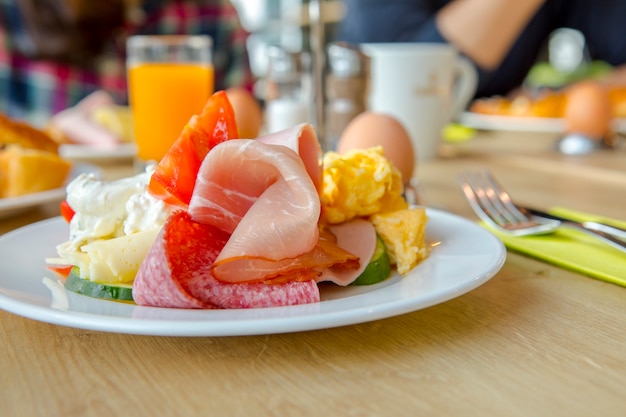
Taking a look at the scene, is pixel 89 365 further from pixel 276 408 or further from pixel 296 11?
pixel 296 11

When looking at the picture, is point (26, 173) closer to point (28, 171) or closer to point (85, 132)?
point (28, 171)

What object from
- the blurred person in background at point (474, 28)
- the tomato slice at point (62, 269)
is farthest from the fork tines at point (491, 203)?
the blurred person in background at point (474, 28)

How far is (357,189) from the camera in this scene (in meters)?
0.69

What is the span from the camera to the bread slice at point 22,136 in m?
1.19

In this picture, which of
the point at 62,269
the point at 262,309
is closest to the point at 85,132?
the point at 62,269

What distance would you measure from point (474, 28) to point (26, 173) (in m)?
2.37

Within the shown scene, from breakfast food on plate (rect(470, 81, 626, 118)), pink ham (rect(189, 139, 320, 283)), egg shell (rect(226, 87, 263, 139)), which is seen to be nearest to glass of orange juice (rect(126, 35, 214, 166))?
egg shell (rect(226, 87, 263, 139))

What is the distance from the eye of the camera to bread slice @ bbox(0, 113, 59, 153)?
1.19m

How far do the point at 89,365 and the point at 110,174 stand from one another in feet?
3.56

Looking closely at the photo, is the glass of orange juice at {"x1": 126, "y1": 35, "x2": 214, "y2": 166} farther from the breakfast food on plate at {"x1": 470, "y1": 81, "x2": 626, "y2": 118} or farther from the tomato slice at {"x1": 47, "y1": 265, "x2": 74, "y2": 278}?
the breakfast food on plate at {"x1": 470, "y1": 81, "x2": 626, "y2": 118}

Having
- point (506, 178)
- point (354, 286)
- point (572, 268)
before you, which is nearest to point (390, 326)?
point (354, 286)

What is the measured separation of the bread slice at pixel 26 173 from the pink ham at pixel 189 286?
2.06 feet

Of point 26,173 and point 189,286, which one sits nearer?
point 189,286

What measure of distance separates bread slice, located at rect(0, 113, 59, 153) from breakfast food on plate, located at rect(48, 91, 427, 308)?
0.60 m
